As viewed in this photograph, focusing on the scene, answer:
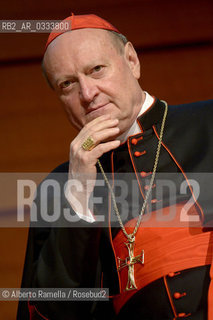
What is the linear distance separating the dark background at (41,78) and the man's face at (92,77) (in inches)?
41.8

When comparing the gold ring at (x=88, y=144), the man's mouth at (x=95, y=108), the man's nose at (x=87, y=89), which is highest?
the man's nose at (x=87, y=89)

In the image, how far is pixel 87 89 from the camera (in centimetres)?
174

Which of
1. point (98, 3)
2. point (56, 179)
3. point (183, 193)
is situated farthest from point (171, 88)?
point (183, 193)

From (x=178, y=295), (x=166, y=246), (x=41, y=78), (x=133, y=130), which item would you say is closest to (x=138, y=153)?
(x=133, y=130)

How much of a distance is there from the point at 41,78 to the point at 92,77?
1369 mm

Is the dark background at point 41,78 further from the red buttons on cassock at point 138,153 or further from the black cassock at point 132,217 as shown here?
the red buttons on cassock at point 138,153

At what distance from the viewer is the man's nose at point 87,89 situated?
173 centimetres

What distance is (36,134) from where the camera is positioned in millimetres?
3049

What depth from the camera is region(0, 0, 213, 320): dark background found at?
289 cm

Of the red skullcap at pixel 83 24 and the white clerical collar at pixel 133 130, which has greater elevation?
the red skullcap at pixel 83 24

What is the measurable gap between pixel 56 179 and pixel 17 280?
3.44 ft
